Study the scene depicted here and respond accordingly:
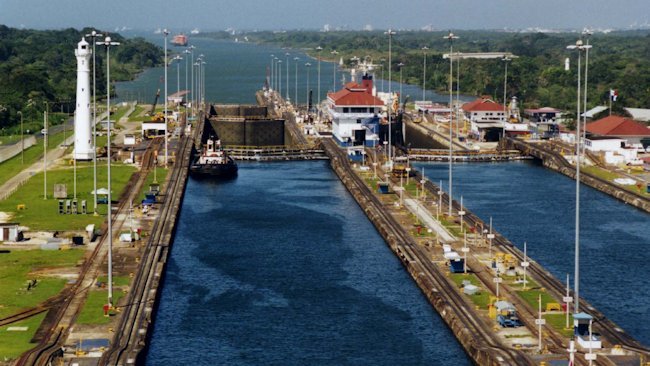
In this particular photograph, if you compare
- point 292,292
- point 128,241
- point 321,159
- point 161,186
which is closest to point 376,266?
point 292,292

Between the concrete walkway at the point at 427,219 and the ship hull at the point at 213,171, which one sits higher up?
the ship hull at the point at 213,171

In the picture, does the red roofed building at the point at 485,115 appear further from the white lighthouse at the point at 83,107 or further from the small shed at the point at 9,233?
the small shed at the point at 9,233

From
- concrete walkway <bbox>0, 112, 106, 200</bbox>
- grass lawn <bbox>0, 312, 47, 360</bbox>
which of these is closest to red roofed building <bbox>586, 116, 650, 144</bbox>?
concrete walkway <bbox>0, 112, 106, 200</bbox>

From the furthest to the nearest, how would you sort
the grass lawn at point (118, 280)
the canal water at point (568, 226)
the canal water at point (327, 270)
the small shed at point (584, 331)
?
the canal water at point (568, 226) < the grass lawn at point (118, 280) < the canal water at point (327, 270) < the small shed at point (584, 331)

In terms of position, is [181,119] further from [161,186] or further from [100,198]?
[100,198]

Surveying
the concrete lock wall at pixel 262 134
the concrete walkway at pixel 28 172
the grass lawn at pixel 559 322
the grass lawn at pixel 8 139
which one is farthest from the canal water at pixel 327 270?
the concrete lock wall at pixel 262 134

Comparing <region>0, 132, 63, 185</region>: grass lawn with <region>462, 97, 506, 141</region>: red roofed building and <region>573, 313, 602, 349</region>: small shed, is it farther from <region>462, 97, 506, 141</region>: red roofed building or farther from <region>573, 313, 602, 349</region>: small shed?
<region>573, 313, 602, 349</region>: small shed

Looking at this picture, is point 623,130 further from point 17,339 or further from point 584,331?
point 17,339
